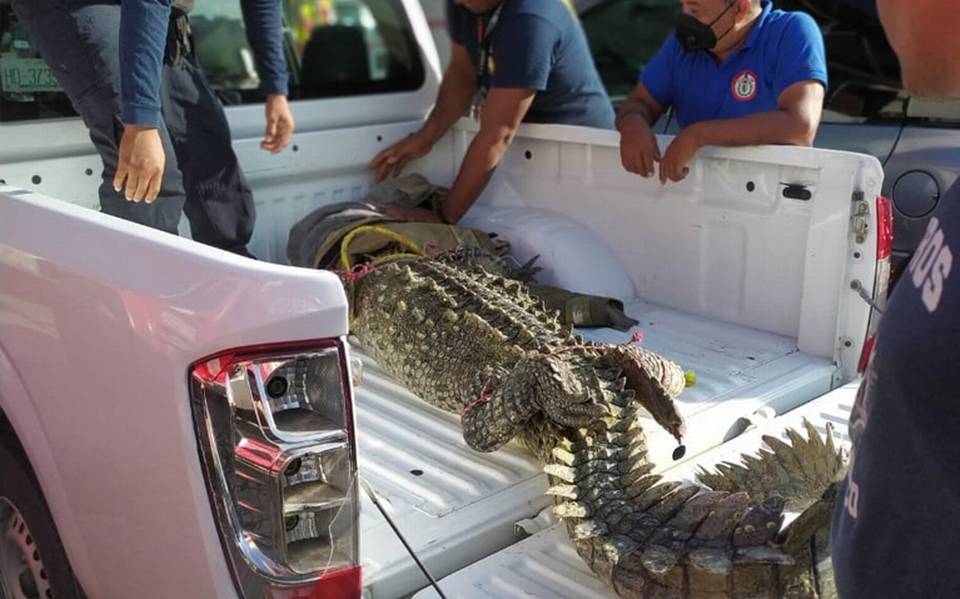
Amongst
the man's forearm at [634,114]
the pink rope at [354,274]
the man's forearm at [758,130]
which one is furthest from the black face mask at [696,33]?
the pink rope at [354,274]

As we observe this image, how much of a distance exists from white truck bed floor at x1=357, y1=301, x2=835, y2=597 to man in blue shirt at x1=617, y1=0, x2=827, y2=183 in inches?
22.2

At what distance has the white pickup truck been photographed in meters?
1.39

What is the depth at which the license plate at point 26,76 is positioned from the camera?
2873 mm

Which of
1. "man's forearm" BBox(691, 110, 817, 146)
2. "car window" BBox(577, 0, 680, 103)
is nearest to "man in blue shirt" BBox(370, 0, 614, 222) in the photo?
"man's forearm" BBox(691, 110, 817, 146)

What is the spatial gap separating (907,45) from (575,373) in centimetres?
136

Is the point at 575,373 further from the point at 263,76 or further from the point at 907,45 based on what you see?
the point at 263,76

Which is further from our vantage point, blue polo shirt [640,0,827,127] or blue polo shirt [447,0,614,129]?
blue polo shirt [447,0,614,129]

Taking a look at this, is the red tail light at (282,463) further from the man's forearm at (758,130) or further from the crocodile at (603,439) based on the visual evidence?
the man's forearm at (758,130)

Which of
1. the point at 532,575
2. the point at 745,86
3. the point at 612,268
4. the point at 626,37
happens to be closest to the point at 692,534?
the point at 532,575

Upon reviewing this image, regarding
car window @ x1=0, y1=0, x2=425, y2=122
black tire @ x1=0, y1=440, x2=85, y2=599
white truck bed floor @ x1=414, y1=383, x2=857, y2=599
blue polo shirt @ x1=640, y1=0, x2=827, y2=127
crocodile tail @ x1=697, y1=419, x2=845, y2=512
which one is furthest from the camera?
car window @ x1=0, y1=0, x2=425, y2=122

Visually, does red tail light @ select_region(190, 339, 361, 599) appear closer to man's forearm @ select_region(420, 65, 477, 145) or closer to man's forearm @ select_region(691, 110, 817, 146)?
man's forearm @ select_region(691, 110, 817, 146)

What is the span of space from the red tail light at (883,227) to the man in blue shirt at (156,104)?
1.88m

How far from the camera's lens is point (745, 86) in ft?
10.6

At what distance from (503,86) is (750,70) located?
894mm
